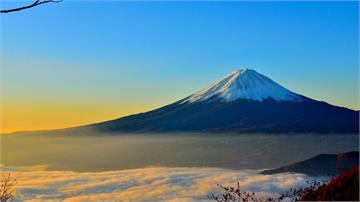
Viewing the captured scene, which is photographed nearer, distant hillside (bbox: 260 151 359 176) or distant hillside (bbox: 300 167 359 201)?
distant hillside (bbox: 300 167 359 201)

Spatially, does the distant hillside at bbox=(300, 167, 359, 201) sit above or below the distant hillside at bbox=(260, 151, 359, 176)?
above

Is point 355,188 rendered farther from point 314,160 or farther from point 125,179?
point 314,160

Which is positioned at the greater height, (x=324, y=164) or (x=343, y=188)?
(x=343, y=188)

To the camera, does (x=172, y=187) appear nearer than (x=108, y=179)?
Yes

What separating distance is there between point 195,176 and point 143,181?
14.9 metres

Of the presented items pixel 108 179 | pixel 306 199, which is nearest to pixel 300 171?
pixel 108 179

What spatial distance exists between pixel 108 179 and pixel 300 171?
4602 centimetres

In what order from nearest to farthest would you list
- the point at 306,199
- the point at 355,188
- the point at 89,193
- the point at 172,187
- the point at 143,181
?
the point at 355,188, the point at 306,199, the point at 89,193, the point at 172,187, the point at 143,181

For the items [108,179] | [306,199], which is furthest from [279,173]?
[306,199]

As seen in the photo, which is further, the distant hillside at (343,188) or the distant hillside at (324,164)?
the distant hillside at (324,164)

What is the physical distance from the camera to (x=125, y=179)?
148m

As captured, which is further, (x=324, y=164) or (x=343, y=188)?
(x=324, y=164)

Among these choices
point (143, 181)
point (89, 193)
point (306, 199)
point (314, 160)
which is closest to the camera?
point (306, 199)

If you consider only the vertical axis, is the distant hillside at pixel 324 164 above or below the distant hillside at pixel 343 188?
below
